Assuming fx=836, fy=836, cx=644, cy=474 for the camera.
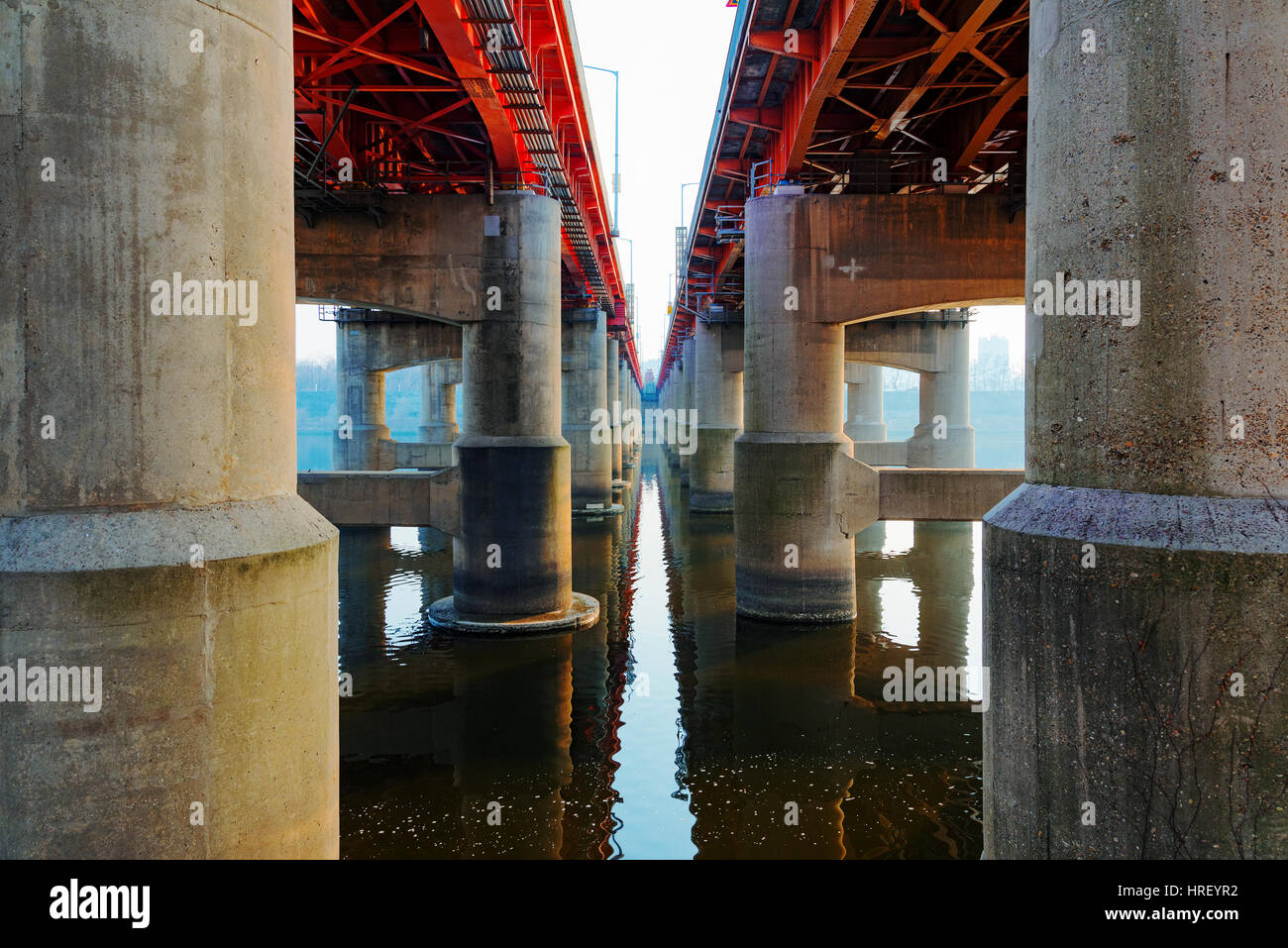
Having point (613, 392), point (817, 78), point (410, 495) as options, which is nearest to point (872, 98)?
point (817, 78)

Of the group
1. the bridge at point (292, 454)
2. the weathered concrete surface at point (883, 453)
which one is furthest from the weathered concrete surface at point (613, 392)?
the bridge at point (292, 454)

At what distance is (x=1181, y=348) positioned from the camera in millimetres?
3295

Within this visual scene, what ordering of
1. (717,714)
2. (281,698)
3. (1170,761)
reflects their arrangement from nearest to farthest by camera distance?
(1170,761)
(281,698)
(717,714)

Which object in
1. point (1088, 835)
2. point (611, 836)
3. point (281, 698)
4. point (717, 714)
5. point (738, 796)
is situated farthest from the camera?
point (717, 714)

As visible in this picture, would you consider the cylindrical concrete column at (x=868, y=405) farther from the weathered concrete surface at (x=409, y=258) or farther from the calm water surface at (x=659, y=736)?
the weathered concrete surface at (x=409, y=258)

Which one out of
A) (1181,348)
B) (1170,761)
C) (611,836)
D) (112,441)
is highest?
(1181,348)

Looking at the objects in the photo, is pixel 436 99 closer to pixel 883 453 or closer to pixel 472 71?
pixel 472 71

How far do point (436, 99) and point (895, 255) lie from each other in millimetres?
9448

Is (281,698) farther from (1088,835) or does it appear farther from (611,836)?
(611,836)

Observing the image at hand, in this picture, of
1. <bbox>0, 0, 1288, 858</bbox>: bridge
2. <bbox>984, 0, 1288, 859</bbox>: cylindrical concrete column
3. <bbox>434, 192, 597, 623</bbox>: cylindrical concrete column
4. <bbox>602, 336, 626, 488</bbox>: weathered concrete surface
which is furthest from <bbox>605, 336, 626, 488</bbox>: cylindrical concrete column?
<bbox>984, 0, 1288, 859</bbox>: cylindrical concrete column

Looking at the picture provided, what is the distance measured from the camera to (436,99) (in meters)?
16.5

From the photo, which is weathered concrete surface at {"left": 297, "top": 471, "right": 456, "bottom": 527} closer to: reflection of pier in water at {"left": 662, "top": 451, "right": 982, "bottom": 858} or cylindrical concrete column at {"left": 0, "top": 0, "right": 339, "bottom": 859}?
reflection of pier in water at {"left": 662, "top": 451, "right": 982, "bottom": 858}

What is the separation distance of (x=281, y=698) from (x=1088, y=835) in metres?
3.64

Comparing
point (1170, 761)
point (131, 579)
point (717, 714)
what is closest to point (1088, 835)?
point (1170, 761)
